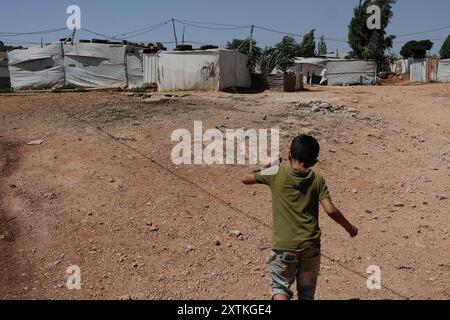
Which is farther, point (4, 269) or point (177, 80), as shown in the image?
point (177, 80)

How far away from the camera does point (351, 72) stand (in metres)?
28.0

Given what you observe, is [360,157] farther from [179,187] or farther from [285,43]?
[285,43]

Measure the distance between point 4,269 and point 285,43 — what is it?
A: 20.4 m

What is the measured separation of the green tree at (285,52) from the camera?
22.7 metres

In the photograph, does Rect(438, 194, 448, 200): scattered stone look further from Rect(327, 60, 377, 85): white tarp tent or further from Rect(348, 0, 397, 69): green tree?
Rect(348, 0, 397, 69): green tree

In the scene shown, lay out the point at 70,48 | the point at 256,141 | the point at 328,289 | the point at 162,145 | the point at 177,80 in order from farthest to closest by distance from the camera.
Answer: the point at 70,48 → the point at 177,80 → the point at 256,141 → the point at 162,145 → the point at 328,289

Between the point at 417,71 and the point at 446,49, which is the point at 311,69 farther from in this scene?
the point at 446,49

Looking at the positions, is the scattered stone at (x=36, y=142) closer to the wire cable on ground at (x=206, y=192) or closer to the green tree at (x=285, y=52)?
the wire cable on ground at (x=206, y=192)

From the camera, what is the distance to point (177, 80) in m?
18.4

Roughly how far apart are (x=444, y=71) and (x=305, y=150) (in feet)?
91.6

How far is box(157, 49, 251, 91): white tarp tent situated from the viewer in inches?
702

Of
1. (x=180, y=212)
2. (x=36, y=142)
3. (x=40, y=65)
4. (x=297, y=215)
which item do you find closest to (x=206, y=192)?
(x=180, y=212)

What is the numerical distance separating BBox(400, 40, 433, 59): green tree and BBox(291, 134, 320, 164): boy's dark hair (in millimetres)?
41259

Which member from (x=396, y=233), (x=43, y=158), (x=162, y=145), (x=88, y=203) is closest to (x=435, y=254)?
(x=396, y=233)
